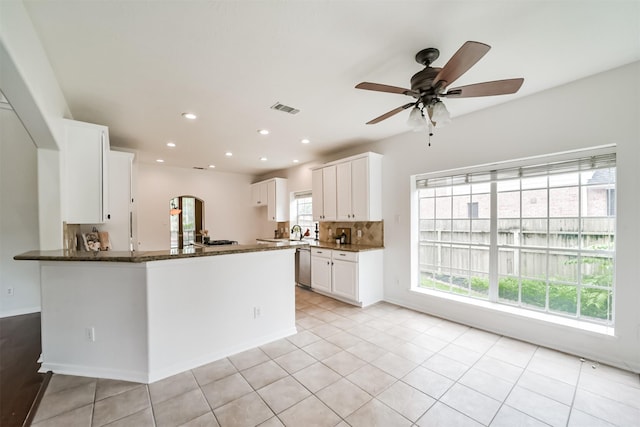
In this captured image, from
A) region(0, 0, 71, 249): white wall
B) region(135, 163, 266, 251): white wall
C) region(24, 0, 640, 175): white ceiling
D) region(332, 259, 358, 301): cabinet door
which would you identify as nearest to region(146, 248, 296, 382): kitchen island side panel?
region(332, 259, 358, 301): cabinet door

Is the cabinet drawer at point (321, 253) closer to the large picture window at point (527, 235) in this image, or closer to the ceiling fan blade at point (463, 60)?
the large picture window at point (527, 235)

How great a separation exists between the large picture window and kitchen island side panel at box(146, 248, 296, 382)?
7.68 ft

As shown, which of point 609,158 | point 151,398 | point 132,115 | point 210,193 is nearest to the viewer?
point 151,398

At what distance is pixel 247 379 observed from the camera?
2256mm

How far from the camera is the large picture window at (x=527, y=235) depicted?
263cm

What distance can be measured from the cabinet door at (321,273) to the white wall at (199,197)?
346 centimetres

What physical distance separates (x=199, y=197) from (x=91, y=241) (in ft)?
10.8

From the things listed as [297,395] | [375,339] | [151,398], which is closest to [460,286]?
[375,339]

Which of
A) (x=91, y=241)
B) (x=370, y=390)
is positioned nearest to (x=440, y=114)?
(x=370, y=390)

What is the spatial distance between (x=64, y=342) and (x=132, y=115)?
8.39ft

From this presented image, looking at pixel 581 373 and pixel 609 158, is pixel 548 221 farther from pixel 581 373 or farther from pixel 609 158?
pixel 581 373

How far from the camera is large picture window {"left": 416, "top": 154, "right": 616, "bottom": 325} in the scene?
263 cm

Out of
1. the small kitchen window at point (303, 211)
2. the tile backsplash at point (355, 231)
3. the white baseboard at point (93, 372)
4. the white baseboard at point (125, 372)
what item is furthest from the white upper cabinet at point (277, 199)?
the white baseboard at point (93, 372)

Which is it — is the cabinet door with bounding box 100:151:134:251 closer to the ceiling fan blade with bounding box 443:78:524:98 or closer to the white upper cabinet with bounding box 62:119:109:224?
the white upper cabinet with bounding box 62:119:109:224
